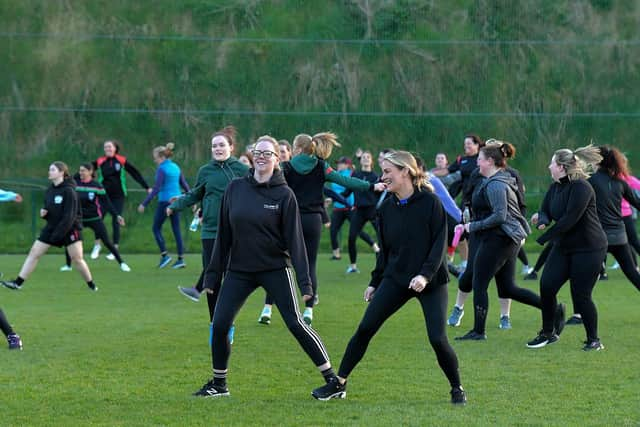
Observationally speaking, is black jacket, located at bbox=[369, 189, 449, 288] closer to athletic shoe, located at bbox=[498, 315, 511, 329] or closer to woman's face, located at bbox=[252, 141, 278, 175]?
woman's face, located at bbox=[252, 141, 278, 175]

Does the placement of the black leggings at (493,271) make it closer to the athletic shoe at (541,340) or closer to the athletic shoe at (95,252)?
the athletic shoe at (541,340)

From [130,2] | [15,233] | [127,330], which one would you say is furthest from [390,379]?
[130,2]

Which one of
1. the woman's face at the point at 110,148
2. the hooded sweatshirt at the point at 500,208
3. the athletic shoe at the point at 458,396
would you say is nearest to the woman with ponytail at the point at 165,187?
the woman's face at the point at 110,148

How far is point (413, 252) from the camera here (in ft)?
23.4

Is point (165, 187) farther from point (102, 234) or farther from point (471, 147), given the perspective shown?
point (471, 147)

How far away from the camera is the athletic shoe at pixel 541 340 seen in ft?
32.4

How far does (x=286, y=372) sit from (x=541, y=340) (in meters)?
2.72

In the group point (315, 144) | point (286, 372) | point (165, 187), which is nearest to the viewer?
point (286, 372)

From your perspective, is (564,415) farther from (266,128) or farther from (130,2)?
(130,2)

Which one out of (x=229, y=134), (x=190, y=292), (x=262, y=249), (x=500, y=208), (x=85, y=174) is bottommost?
(x=190, y=292)

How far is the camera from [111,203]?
19562 mm

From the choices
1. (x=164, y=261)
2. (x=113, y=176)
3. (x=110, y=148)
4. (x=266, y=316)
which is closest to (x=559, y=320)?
(x=266, y=316)

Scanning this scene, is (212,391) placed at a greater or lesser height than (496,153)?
lesser

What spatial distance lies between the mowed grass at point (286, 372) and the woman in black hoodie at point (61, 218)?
120 centimetres
